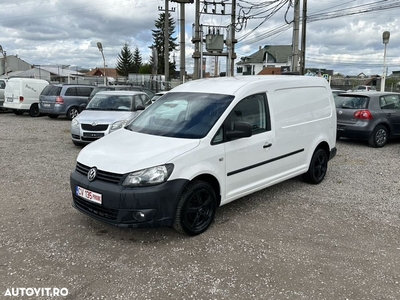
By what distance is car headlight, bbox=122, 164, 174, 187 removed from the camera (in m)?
3.60

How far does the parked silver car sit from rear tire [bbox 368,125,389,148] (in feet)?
21.3

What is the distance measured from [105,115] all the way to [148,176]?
604 cm

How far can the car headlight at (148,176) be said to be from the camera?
11.8 ft

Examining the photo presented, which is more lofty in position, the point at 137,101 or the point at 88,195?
the point at 137,101

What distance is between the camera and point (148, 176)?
11.9ft

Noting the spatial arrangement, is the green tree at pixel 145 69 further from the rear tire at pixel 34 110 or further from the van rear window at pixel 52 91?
the van rear window at pixel 52 91

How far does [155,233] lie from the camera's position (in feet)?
13.5

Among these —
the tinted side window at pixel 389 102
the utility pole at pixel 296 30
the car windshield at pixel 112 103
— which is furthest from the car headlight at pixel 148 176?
the utility pole at pixel 296 30

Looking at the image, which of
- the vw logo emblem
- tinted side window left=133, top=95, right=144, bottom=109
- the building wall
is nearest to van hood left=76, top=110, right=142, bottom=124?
tinted side window left=133, top=95, right=144, bottom=109

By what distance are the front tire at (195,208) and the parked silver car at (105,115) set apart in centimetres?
458

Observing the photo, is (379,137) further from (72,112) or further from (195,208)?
(72,112)

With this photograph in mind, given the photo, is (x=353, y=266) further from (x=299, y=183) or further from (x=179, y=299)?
(x=299, y=183)

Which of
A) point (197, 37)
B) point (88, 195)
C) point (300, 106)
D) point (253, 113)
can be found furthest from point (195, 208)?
point (197, 37)

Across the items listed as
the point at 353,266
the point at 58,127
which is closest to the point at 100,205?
the point at 353,266
